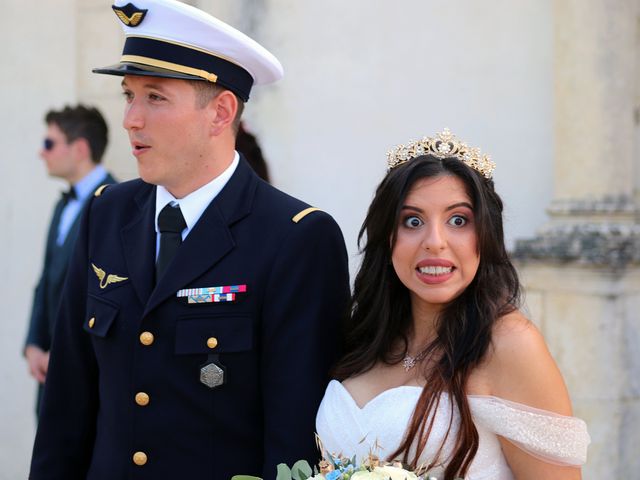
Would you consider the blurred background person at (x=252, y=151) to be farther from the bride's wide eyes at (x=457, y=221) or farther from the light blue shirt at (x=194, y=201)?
the bride's wide eyes at (x=457, y=221)

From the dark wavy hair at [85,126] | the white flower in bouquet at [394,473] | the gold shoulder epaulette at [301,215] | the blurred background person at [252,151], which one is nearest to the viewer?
the white flower in bouquet at [394,473]

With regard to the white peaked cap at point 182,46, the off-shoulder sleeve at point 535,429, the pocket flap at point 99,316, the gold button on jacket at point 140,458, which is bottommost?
the gold button on jacket at point 140,458

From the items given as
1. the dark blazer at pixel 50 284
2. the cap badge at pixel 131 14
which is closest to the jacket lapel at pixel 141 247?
the cap badge at pixel 131 14

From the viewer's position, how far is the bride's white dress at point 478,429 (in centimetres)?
241

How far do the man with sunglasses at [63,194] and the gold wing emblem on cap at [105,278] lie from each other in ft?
7.01

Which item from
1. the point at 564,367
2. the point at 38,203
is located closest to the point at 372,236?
the point at 564,367

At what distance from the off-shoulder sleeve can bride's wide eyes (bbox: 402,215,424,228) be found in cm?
45

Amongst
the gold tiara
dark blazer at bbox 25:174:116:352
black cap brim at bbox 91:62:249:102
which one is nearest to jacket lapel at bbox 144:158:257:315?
black cap brim at bbox 91:62:249:102

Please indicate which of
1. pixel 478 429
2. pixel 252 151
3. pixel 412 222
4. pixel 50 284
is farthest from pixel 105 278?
pixel 50 284

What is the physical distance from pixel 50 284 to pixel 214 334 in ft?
8.38

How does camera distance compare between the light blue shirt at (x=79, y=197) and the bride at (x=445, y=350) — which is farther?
the light blue shirt at (x=79, y=197)

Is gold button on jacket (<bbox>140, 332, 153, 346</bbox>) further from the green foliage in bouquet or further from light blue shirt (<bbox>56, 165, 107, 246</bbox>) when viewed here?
light blue shirt (<bbox>56, 165, 107, 246</bbox>)

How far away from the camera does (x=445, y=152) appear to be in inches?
106

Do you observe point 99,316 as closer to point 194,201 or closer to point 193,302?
point 193,302
